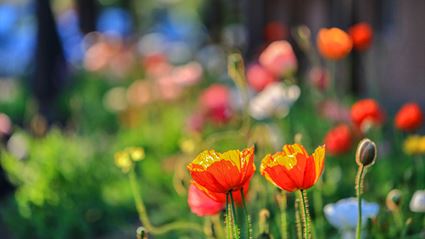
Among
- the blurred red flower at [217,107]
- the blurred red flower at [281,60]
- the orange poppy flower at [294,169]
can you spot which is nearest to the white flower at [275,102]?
the blurred red flower at [281,60]

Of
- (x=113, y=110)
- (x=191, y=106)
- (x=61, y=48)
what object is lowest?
(x=191, y=106)

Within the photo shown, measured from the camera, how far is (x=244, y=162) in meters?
2.10

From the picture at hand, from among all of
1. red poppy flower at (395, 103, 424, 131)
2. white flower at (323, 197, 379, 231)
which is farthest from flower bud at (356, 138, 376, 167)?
red poppy flower at (395, 103, 424, 131)

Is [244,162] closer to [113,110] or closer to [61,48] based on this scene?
[113,110]

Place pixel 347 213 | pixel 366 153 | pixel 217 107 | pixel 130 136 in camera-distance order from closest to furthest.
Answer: pixel 366 153 → pixel 347 213 → pixel 217 107 → pixel 130 136

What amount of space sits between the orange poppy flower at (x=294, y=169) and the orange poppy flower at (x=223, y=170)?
0.05 metres

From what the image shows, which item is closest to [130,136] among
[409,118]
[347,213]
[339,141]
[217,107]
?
[217,107]

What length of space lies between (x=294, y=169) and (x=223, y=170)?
0.55ft

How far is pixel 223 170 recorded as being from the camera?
81.7 inches

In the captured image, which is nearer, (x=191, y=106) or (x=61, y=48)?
(x=191, y=106)

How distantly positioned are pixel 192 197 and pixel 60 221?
209 cm

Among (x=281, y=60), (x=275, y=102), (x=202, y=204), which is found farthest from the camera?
(x=275, y=102)

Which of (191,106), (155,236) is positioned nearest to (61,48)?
(191,106)

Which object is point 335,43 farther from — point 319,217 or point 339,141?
point 319,217
